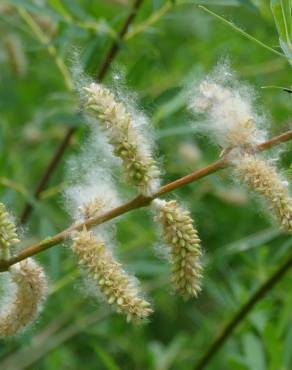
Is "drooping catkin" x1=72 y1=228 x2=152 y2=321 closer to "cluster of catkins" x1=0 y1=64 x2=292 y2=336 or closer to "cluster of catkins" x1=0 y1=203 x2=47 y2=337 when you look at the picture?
"cluster of catkins" x1=0 y1=64 x2=292 y2=336

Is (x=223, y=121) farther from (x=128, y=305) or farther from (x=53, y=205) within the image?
(x=53, y=205)

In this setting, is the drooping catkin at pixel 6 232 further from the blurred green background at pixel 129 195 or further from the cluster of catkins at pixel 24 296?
the blurred green background at pixel 129 195

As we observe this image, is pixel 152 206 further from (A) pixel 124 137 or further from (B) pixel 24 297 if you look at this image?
(B) pixel 24 297

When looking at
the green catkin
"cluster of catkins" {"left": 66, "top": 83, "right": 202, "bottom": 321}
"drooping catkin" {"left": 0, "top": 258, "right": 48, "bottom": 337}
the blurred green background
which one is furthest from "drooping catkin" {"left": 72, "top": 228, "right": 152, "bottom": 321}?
the green catkin

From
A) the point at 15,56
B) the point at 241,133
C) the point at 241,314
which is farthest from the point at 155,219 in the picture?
the point at 15,56

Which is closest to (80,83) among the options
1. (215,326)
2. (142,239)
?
(142,239)

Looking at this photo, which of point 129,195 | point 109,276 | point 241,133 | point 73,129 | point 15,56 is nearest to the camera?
point 109,276
